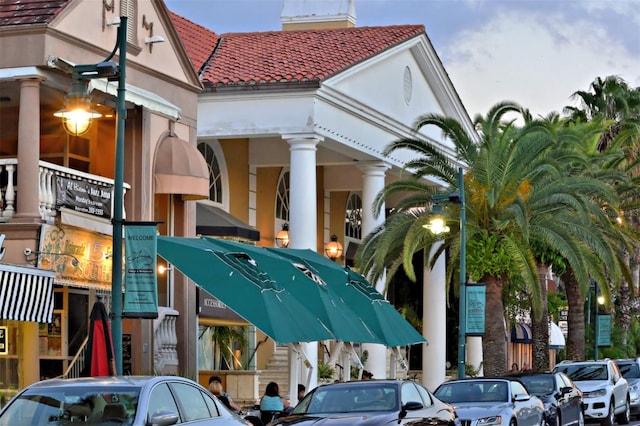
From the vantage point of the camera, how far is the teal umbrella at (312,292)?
25266 mm

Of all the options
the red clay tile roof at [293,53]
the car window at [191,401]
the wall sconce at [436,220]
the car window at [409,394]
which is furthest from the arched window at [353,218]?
the car window at [191,401]

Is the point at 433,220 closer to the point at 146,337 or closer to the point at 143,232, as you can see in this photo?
the point at 146,337

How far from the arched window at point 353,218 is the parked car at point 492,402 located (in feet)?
79.4

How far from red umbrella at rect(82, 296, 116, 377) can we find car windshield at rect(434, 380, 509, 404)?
275 inches

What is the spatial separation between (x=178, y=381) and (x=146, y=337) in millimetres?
12098

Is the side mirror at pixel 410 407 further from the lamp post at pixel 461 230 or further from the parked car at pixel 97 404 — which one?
the lamp post at pixel 461 230

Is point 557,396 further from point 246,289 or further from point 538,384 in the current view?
point 246,289

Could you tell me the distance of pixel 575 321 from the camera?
45.0m

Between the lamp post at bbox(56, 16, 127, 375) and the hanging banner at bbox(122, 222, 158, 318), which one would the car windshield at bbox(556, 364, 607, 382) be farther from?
the lamp post at bbox(56, 16, 127, 375)

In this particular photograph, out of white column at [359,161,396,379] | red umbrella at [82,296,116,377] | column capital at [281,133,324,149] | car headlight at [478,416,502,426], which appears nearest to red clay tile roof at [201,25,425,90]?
column capital at [281,133,324,149]

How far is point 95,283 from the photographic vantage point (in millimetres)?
24438

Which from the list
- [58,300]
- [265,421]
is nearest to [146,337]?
[58,300]

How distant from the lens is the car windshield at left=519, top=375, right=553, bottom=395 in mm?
26969

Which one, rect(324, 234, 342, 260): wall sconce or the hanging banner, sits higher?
rect(324, 234, 342, 260): wall sconce
